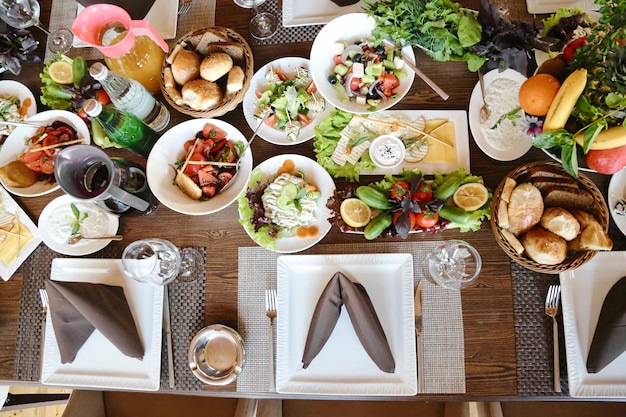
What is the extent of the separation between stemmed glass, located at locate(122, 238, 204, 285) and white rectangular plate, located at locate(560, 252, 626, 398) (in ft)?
3.53

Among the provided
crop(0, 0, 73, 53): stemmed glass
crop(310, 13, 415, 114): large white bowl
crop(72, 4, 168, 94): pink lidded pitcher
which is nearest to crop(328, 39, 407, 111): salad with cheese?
crop(310, 13, 415, 114): large white bowl

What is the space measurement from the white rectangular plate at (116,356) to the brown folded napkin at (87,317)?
30mm

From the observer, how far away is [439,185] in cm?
125

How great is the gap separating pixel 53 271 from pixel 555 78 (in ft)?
5.20

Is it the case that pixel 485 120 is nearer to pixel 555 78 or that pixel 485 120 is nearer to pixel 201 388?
pixel 555 78

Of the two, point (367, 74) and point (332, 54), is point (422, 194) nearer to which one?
point (367, 74)

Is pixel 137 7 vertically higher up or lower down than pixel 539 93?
higher up

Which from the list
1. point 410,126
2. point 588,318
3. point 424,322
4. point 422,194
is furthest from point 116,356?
point 588,318

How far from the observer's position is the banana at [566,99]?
101 centimetres

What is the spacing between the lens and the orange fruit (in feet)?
3.57

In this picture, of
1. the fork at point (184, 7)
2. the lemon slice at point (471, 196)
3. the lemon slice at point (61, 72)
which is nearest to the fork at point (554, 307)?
the lemon slice at point (471, 196)

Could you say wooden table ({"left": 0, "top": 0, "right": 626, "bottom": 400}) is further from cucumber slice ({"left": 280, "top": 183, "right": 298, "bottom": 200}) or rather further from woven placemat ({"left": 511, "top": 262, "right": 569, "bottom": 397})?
cucumber slice ({"left": 280, "top": 183, "right": 298, "bottom": 200})

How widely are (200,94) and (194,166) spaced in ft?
0.72

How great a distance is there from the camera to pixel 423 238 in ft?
4.21
